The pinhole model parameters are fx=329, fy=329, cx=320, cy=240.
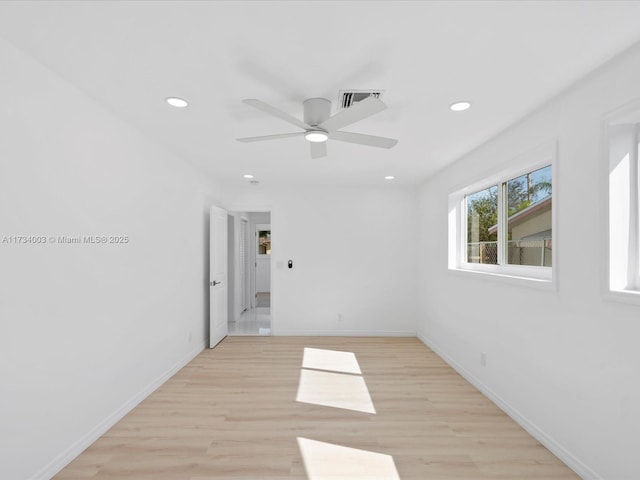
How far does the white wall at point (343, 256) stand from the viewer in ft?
17.3

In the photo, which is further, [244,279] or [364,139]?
[244,279]

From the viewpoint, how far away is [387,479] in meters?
1.95

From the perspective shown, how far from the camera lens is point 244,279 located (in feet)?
23.2

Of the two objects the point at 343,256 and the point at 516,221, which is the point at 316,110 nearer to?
the point at 516,221

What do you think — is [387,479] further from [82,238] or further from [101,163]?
[101,163]

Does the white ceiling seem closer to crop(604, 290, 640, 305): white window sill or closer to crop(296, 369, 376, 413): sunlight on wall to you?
crop(604, 290, 640, 305): white window sill

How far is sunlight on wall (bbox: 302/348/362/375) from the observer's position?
3760 mm

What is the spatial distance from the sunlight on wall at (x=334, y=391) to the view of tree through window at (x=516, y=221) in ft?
6.06

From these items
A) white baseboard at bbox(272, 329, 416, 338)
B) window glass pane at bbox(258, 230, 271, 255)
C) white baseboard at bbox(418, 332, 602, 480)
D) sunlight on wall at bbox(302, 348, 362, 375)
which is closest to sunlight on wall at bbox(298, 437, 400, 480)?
white baseboard at bbox(418, 332, 602, 480)

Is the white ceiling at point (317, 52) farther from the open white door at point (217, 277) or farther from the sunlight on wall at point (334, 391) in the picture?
the sunlight on wall at point (334, 391)

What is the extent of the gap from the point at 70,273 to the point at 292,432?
6.17 feet

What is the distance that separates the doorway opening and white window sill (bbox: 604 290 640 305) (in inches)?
175

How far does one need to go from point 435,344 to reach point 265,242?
6.51m

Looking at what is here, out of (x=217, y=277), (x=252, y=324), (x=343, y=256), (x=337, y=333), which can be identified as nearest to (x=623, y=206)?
(x=343, y=256)
